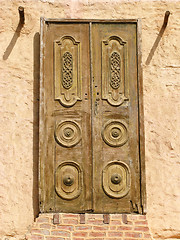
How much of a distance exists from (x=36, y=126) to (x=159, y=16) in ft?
7.24

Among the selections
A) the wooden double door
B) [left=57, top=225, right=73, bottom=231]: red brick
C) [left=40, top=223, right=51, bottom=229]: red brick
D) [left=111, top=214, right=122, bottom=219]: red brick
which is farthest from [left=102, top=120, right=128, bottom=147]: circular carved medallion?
[left=40, top=223, right=51, bottom=229]: red brick

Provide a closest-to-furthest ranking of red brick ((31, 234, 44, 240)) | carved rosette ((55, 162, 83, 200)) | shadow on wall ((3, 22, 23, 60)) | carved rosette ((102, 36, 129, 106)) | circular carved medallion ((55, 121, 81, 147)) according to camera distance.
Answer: red brick ((31, 234, 44, 240)), carved rosette ((55, 162, 83, 200)), circular carved medallion ((55, 121, 81, 147)), carved rosette ((102, 36, 129, 106)), shadow on wall ((3, 22, 23, 60))

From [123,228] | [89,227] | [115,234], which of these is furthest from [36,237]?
[123,228]

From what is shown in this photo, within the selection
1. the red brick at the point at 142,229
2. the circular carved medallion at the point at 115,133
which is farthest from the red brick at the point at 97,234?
the circular carved medallion at the point at 115,133

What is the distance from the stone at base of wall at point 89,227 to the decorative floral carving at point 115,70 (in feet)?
5.36

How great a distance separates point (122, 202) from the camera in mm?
5402

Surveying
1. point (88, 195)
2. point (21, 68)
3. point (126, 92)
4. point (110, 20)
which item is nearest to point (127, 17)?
point (110, 20)

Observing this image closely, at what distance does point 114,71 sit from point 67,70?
1.96 feet

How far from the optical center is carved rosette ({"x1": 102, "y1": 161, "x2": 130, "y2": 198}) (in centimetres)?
542

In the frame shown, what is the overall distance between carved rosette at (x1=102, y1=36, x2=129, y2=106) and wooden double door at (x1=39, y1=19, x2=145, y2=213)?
0.01 metres

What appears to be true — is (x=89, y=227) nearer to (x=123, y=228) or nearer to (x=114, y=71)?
(x=123, y=228)

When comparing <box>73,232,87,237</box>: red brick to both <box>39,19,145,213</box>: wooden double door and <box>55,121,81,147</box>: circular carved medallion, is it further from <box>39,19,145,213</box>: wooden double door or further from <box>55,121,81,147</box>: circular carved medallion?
<box>55,121,81,147</box>: circular carved medallion

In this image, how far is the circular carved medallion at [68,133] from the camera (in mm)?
5523

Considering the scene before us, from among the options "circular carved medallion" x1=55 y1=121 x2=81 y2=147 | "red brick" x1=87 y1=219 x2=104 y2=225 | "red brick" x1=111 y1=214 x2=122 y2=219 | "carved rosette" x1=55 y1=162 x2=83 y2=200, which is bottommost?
"red brick" x1=87 y1=219 x2=104 y2=225
